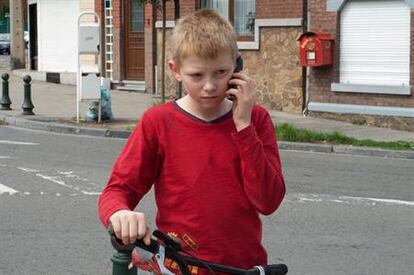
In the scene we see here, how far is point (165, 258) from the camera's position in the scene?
263 centimetres

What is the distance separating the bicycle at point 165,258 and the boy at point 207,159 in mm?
169

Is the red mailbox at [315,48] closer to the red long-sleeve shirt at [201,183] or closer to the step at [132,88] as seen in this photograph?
the step at [132,88]

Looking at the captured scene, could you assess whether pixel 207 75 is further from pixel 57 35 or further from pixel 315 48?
pixel 57 35

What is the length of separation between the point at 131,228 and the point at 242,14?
18293 mm

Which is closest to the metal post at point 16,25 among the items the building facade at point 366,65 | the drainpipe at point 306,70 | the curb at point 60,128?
the curb at point 60,128

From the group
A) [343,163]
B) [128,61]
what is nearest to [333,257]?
[343,163]

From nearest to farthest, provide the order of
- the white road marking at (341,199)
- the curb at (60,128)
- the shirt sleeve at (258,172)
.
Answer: the shirt sleeve at (258,172) < the white road marking at (341,199) < the curb at (60,128)

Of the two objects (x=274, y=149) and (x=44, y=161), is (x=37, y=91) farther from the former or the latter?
(x=274, y=149)

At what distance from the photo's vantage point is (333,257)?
697 cm

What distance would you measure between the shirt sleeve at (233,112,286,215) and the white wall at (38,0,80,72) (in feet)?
84.0

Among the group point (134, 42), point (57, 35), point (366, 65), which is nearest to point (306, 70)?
point (366, 65)

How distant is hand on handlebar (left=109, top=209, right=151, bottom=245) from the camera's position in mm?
2502

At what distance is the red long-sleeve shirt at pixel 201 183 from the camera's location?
2879 millimetres

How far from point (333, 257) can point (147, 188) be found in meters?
4.28
